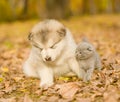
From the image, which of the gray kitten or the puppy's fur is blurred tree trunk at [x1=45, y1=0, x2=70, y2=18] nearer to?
the puppy's fur

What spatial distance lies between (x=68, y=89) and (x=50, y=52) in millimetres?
620

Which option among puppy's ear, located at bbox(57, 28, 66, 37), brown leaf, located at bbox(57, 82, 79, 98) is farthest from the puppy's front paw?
puppy's ear, located at bbox(57, 28, 66, 37)

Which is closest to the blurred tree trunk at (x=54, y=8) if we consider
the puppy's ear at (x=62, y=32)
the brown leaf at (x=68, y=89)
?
the puppy's ear at (x=62, y=32)

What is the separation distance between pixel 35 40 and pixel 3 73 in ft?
5.94

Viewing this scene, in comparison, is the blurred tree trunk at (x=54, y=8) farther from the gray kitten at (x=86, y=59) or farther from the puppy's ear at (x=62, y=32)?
the puppy's ear at (x=62, y=32)

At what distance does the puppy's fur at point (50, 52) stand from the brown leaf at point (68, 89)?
14.2 inches

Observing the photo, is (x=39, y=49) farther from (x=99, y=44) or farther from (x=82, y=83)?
(x=99, y=44)

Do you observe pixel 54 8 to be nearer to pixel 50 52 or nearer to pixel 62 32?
pixel 62 32

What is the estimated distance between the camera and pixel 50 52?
6.08m

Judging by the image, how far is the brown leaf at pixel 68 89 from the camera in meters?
5.88

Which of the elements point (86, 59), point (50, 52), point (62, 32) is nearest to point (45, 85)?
point (50, 52)

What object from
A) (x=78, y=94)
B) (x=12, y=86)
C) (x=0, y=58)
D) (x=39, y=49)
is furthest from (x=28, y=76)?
(x=0, y=58)

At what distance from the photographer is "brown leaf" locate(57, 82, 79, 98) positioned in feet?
19.3

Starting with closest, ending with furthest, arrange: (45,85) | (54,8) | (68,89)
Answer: (68,89), (45,85), (54,8)
